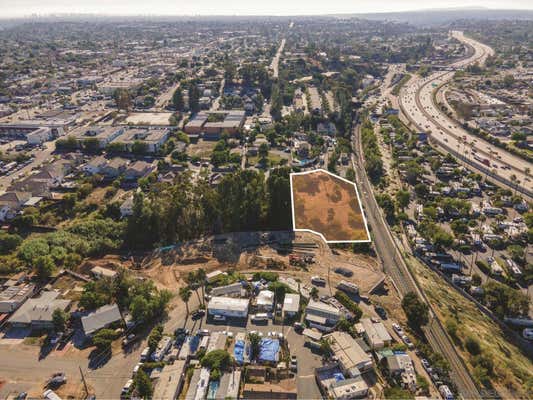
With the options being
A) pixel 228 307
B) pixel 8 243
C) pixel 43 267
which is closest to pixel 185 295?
pixel 228 307

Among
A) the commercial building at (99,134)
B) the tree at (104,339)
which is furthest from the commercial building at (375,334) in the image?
the commercial building at (99,134)

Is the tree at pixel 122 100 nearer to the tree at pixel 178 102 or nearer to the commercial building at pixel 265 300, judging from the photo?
the tree at pixel 178 102

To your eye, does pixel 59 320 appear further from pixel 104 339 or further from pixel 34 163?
pixel 34 163

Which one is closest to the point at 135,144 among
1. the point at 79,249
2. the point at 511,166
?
the point at 79,249

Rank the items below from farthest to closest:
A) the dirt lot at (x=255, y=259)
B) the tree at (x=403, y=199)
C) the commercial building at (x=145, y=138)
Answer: the commercial building at (x=145, y=138) < the tree at (x=403, y=199) < the dirt lot at (x=255, y=259)

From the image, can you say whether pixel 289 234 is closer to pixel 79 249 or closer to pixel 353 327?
pixel 353 327
